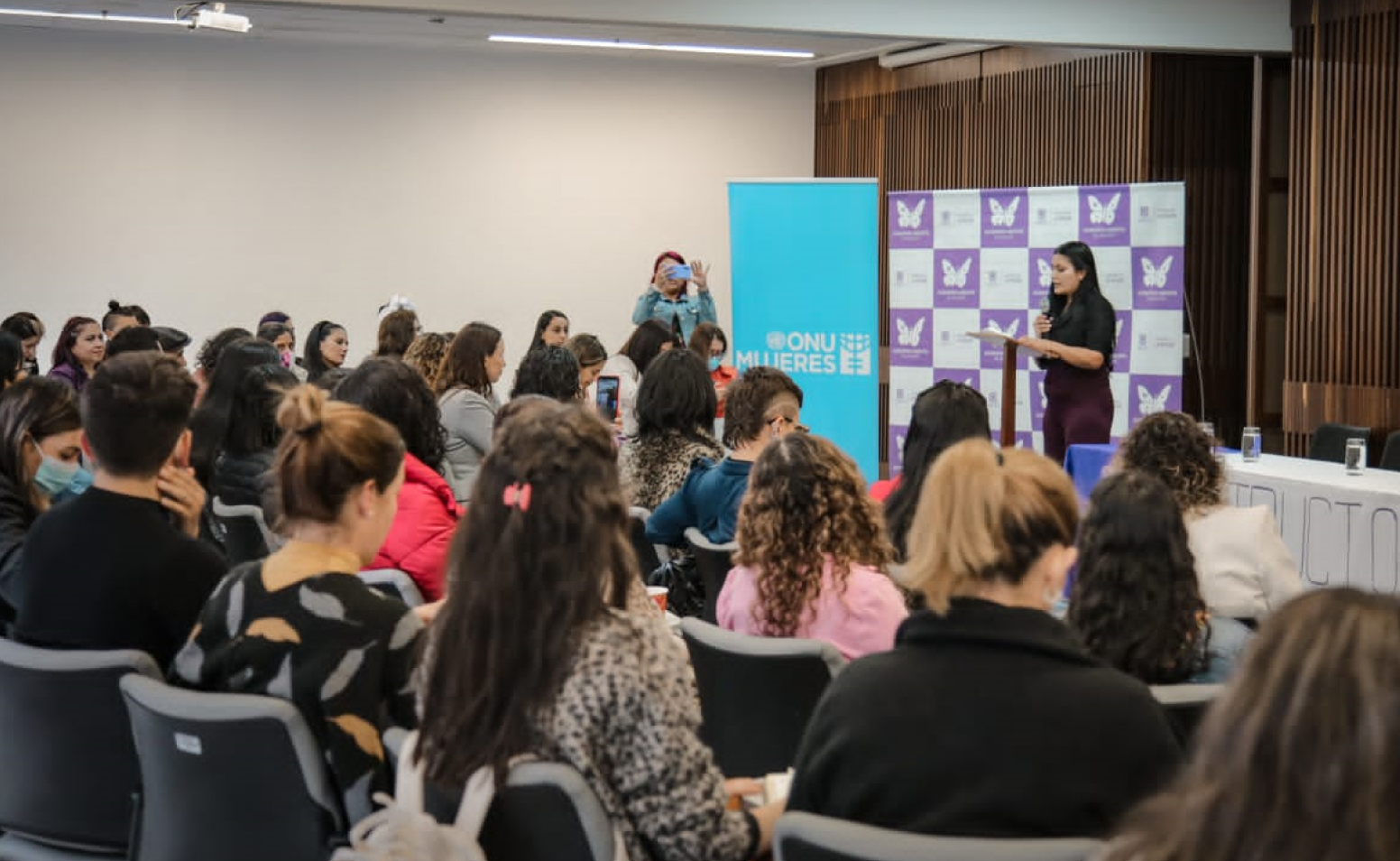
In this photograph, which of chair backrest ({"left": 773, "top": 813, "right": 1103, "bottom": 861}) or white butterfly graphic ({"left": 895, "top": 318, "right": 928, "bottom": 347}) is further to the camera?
white butterfly graphic ({"left": 895, "top": 318, "right": 928, "bottom": 347})

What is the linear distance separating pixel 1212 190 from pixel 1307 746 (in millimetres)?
9488

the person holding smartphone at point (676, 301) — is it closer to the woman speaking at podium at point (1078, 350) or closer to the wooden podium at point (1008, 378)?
the wooden podium at point (1008, 378)

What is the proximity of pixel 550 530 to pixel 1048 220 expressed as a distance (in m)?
8.17

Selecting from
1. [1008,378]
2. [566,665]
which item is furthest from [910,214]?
[566,665]

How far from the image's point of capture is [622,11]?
26.5 feet

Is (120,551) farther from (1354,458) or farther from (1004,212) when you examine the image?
(1004,212)

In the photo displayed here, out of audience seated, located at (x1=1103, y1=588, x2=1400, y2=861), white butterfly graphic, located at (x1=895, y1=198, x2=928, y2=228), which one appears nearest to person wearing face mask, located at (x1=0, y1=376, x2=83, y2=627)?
audience seated, located at (x1=1103, y1=588, x2=1400, y2=861)

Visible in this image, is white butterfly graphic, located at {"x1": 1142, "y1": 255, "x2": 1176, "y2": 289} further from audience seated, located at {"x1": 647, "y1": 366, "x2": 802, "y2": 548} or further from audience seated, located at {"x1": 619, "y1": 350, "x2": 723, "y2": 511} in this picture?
audience seated, located at {"x1": 647, "y1": 366, "x2": 802, "y2": 548}

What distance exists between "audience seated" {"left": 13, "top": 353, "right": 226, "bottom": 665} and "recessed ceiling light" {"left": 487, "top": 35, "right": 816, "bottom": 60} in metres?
8.94

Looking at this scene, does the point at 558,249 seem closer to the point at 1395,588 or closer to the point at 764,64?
the point at 764,64

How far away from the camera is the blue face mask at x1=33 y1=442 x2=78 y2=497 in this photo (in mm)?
3898

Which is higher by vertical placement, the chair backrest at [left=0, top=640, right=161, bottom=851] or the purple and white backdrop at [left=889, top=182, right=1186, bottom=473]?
the purple and white backdrop at [left=889, top=182, right=1186, bottom=473]

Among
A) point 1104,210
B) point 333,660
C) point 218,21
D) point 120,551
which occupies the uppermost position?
point 218,21

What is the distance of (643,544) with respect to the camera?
5121 millimetres
